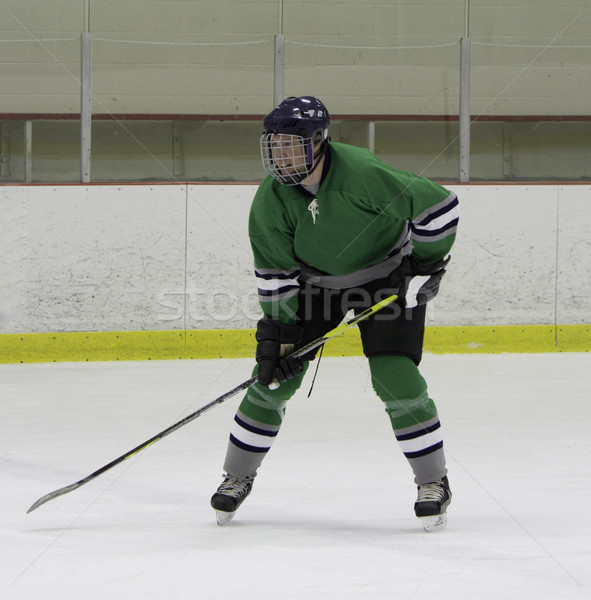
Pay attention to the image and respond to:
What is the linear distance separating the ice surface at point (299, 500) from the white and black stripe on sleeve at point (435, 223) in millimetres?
670

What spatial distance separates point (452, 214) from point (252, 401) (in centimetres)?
65

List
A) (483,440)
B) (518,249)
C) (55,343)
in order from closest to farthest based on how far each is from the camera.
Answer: (483,440)
(55,343)
(518,249)

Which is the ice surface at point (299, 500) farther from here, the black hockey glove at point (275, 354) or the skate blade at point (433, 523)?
the black hockey glove at point (275, 354)

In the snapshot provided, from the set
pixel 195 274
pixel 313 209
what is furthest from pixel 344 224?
pixel 195 274

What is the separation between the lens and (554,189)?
5699 millimetres

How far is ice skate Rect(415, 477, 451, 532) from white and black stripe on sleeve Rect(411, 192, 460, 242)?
1.91ft

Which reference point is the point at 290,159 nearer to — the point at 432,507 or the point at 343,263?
the point at 343,263

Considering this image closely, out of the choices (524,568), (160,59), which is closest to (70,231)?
(160,59)

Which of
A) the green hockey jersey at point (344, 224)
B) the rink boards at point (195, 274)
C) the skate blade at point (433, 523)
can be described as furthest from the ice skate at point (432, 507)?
the rink boards at point (195, 274)

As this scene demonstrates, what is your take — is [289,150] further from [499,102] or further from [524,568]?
[499,102]

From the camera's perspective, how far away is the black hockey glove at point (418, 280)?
251 cm

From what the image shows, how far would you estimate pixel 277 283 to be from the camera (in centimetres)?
251

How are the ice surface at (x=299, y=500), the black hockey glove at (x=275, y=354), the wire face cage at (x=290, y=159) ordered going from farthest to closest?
1. the black hockey glove at (x=275, y=354)
2. the wire face cage at (x=290, y=159)
3. the ice surface at (x=299, y=500)

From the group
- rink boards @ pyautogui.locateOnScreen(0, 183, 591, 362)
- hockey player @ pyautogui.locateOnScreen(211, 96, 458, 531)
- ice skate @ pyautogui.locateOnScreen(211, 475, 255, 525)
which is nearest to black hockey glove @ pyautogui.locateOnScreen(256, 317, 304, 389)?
hockey player @ pyautogui.locateOnScreen(211, 96, 458, 531)
